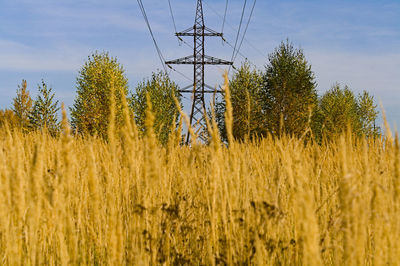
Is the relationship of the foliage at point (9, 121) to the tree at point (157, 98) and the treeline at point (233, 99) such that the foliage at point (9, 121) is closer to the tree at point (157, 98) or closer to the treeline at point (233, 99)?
the treeline at point (233, 99)

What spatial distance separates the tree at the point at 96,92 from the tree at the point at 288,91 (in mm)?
12384

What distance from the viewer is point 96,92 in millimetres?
31500

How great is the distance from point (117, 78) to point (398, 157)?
32396 millimetres

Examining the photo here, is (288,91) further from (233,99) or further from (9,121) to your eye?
(9,121)

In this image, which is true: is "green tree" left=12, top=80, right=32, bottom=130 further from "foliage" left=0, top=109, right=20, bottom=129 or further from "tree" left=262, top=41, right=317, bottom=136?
"tree" left=262, top=41, right=317, bottom=136

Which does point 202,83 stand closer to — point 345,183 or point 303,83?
point 303,83

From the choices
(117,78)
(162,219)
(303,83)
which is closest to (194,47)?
(117,78)

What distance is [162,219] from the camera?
2.41 m

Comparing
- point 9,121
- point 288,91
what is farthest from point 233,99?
point 9,121

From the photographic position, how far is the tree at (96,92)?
96.9 feet

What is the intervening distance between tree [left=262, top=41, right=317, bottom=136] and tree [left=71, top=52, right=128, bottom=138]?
1238cm

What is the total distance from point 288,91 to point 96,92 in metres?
16.5

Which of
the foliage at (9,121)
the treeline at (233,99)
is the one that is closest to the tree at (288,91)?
the treeline at (233,99)

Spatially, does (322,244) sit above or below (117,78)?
below
